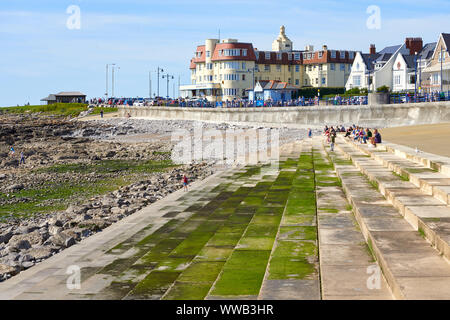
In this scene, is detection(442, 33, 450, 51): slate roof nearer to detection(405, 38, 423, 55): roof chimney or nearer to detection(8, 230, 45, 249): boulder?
detection(405, 38, 423, 55): roof chimney

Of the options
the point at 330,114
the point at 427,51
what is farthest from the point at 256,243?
the point at 427,51

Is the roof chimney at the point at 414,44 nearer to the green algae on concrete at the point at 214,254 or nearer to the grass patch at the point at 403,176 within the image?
the grass patch at the point at 403,176

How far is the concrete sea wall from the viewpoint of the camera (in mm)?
50469

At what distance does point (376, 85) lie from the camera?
92.8 meters

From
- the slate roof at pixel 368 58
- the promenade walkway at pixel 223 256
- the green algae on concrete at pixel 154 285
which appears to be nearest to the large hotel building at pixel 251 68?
the slate roof at pixel 368 58

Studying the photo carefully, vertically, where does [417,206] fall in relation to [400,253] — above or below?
above

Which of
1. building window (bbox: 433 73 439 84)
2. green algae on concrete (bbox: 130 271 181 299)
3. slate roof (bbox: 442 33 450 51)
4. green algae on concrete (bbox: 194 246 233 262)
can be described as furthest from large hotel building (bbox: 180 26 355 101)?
green algae on concrete (bbox: 130 271 181 299)

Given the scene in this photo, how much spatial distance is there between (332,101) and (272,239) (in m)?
54.4

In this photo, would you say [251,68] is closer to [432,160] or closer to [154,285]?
[432,160]

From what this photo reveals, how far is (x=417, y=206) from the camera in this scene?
12938 mm

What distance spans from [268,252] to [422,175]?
6949 millimetres

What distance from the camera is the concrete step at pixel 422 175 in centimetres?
1393

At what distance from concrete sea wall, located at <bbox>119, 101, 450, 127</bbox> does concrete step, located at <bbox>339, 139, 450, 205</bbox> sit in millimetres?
28010
